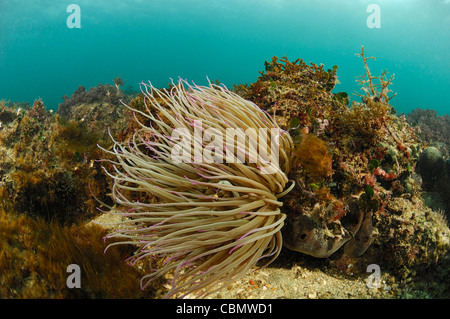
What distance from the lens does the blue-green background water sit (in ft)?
266

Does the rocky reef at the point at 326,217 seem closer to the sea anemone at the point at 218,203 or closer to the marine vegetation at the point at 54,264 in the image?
the marine vegetation at the point at 54,264

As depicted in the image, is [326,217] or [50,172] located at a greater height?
[50,172]

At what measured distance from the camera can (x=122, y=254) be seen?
272cm

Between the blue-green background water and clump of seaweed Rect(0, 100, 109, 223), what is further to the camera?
the blue-green background water

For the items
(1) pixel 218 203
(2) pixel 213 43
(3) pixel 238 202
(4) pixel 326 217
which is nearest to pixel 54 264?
(1) pixel 218 203

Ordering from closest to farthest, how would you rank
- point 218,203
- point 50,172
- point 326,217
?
point 218,203 → point 326,217 → point 50,172

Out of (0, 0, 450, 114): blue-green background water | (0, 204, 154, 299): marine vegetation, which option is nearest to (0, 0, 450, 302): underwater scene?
(0, 204, 154, 299): marine vegetation

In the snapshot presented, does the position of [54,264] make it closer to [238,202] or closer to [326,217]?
[238,202]

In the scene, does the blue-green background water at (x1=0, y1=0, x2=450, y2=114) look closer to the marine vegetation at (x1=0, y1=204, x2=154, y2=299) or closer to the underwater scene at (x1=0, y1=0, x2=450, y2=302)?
the underwater scene at (x1=0, y1=0, x2=450, y2=302)

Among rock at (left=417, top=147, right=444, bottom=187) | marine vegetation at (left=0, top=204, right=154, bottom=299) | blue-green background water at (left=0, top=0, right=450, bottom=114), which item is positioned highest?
blue-green background water at (left=0, top=0, right=450, bottom=114)

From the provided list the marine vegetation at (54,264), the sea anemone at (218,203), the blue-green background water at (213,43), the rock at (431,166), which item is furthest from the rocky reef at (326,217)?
the blue-green background water at (213,43)

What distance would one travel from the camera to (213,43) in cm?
11319

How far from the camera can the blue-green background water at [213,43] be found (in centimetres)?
8112

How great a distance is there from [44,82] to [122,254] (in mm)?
114494
